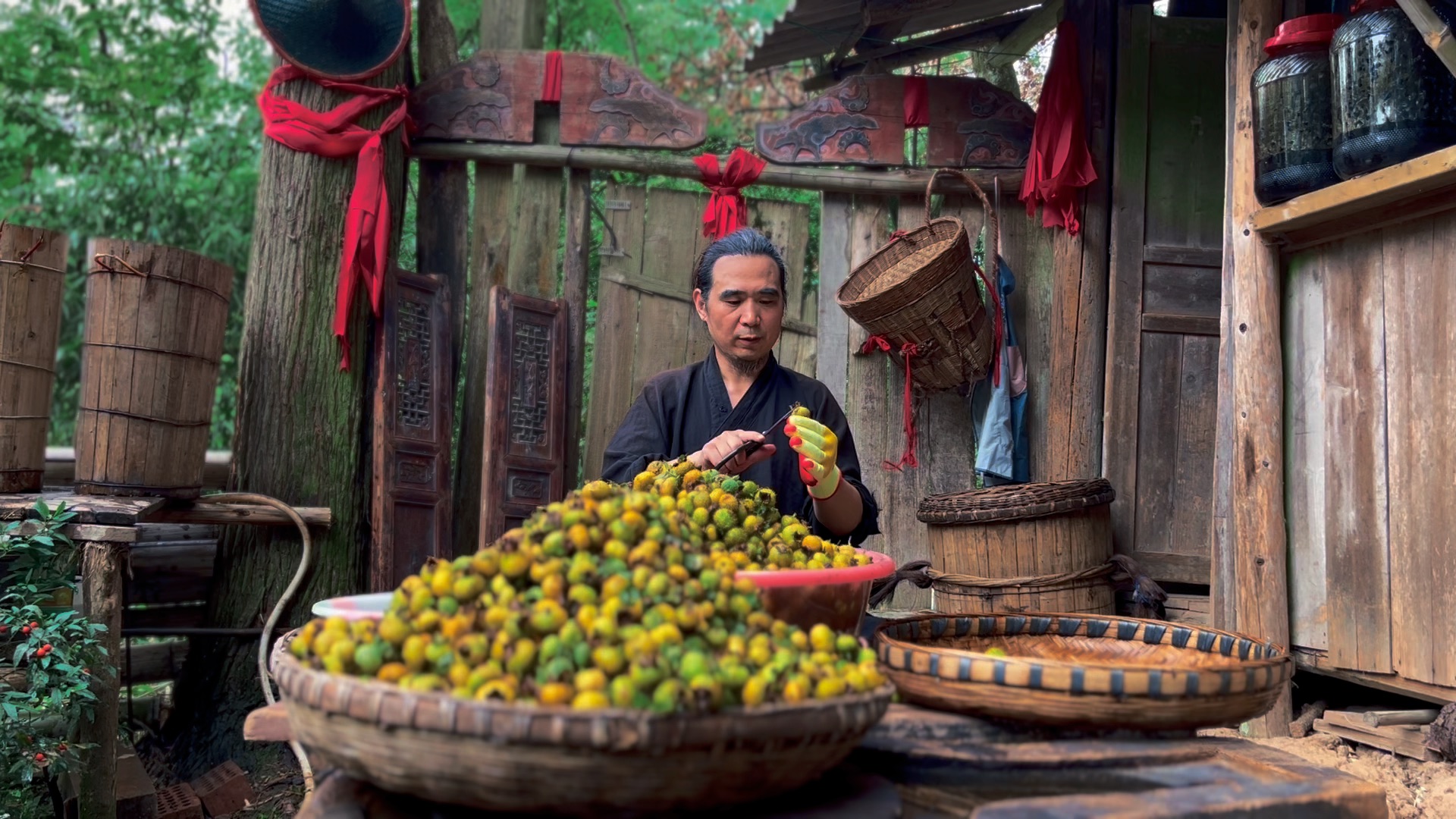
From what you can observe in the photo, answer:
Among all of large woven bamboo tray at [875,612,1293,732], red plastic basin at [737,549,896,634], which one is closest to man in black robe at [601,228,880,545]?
red plastic basin at [737,549,896,634]

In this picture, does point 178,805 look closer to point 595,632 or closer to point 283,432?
point 283,432

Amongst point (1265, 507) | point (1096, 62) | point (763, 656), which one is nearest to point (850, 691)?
point (763, 656)

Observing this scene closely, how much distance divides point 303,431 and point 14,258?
1224 mm

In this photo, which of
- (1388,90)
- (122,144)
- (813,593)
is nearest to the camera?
(813,593)

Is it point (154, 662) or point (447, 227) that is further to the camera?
point (447, 227)

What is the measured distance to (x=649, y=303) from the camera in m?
5.04

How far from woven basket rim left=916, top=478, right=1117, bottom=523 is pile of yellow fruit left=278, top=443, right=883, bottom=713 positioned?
9.97 feet

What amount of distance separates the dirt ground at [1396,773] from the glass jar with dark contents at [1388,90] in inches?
64.2

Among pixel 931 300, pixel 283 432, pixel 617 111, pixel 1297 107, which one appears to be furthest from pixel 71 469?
pixel 1297 107

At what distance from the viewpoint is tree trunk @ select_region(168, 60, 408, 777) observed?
4352 millimetres

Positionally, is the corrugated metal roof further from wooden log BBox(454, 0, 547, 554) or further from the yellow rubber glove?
the yellow rubber glove

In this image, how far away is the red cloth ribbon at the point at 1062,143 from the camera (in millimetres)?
4730

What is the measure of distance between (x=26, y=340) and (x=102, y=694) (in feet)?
3.83

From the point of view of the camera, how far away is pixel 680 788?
44.4 inches
